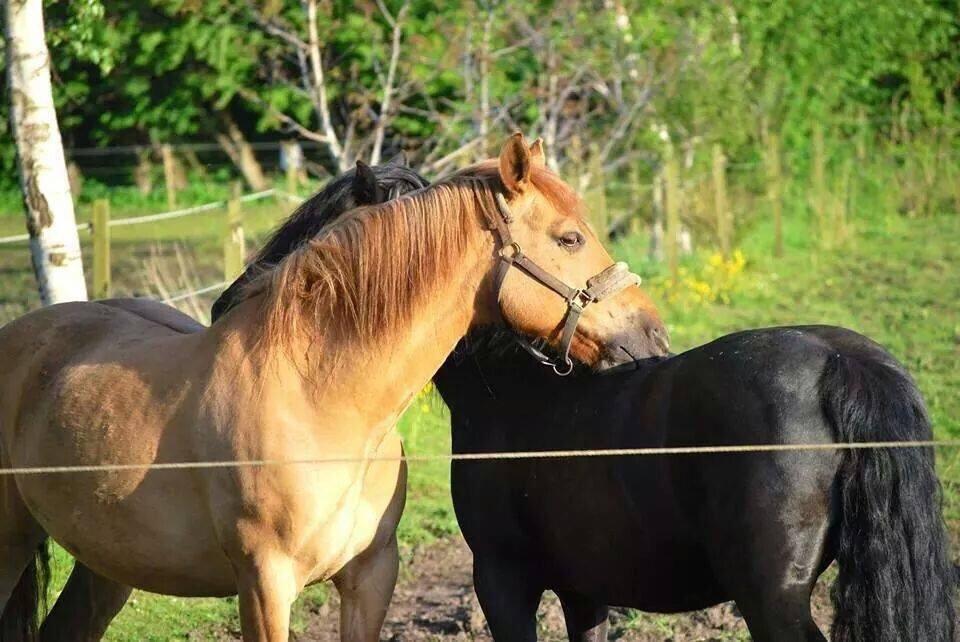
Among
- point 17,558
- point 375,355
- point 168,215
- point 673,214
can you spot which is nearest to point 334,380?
point 375,355

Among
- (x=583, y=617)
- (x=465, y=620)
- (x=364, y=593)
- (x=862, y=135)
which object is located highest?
(x=364, y=593)

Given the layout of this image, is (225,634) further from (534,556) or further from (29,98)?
(29,98)

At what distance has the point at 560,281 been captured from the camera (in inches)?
138

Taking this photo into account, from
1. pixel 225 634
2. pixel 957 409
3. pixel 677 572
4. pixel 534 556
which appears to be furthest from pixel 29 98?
pixel 957 409

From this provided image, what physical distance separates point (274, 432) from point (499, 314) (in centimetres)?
69

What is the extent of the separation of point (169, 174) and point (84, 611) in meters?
18.9

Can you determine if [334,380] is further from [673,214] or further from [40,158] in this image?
[673,214]

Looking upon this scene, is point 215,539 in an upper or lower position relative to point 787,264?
upper

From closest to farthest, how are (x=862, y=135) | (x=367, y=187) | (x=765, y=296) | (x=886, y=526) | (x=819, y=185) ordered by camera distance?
(x=886, y=526)
(x=367, y=187)
(x=765, y=296)
(x=819, y=185)
(x=862, y=135)

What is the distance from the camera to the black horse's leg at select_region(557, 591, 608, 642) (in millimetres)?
4070

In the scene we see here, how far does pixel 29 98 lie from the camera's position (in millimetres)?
5980

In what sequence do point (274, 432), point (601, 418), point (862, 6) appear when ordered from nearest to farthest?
point (274, 432) < point (601, 418) < point (862, 6)

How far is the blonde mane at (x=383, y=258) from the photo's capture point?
3.52 m

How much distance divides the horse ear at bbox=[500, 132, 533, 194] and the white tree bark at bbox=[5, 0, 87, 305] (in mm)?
3209
